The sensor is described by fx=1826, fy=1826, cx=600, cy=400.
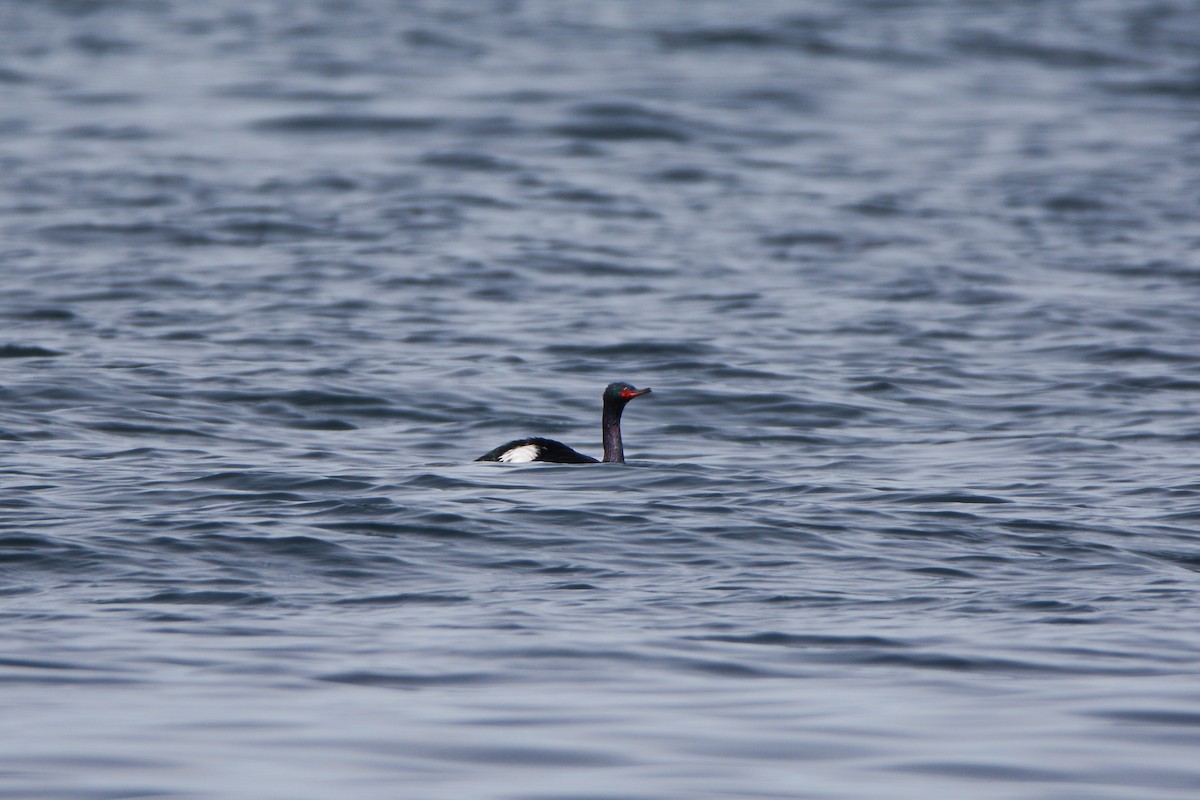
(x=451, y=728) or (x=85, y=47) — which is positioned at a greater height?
(x=85, y=47)

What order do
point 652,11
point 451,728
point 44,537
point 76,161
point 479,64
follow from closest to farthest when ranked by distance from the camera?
1. point 451,728
2. point 44,537
3. point 76,161
4. point 479,64
5. point 652,11

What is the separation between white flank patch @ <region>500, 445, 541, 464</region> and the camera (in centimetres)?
1318

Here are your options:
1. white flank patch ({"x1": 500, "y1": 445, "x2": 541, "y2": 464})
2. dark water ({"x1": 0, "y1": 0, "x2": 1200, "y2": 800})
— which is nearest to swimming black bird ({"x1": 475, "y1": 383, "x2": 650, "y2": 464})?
white flank patch ({"x1": 500, "y1": 445, "x2": 541, "y2": 464})

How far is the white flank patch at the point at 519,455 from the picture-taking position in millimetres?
13180

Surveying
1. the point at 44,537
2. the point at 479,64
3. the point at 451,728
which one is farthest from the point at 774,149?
the point at 451,728

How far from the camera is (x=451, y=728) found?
24.3 ft

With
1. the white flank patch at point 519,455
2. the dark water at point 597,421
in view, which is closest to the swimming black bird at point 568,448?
the white flank patch at point 519,455

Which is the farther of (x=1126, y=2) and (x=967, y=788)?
(x=1126, y=2)

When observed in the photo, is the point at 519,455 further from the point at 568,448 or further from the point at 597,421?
the point at 597,421

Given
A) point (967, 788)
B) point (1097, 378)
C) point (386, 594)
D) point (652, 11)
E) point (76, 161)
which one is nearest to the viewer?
point (967, 788)

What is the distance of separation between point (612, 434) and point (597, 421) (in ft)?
6.89

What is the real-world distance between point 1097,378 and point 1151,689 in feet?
33.7

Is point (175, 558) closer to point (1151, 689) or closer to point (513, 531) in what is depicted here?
point (513, 531)

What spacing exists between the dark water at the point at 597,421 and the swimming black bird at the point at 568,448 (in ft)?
0.57
